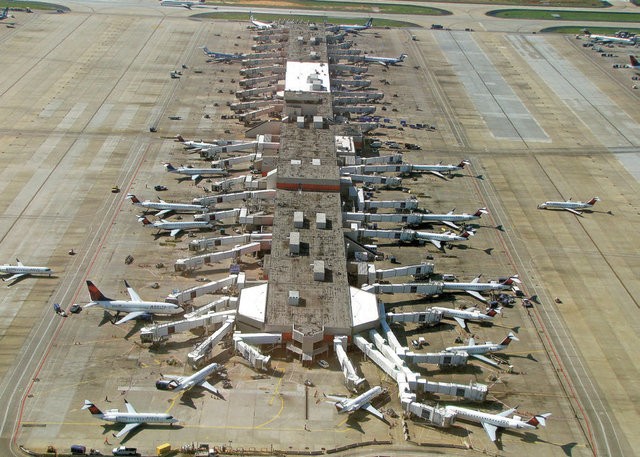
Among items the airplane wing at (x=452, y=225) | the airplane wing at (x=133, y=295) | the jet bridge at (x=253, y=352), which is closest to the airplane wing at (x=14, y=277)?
the airplane wing at (x=133, y=295)

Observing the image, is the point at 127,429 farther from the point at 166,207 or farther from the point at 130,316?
the point at 166,207

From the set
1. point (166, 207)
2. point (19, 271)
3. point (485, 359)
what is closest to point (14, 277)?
point (19, 271)

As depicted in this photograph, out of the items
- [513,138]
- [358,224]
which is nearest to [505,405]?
[358,224]

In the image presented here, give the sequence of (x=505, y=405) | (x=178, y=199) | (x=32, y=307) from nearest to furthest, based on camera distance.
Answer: (x=505, y=405), (x=32, y=307), (x=178, y=199)

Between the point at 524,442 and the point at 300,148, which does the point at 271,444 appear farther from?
the point at 300,148

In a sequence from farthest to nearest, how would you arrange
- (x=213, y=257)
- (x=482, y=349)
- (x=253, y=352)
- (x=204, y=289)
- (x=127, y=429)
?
(x=213, y=257), (x=204, y=289), (x=482, y=349), (x=253, y=352), (x=127, y=429)

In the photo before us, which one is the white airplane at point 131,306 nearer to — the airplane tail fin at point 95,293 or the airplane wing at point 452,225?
the airplane tail fin at point 95,293

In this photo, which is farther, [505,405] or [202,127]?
[202,127]
